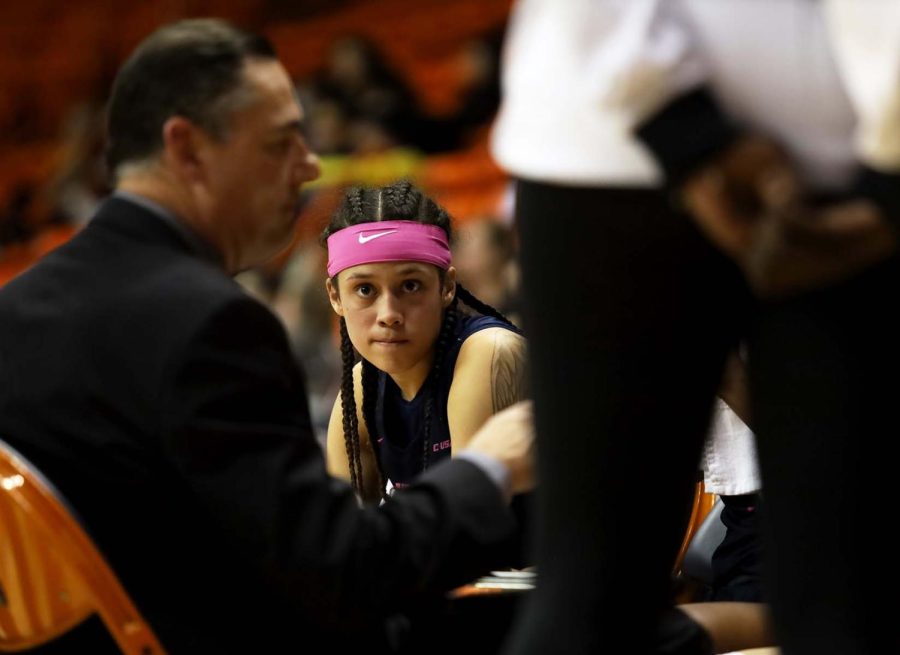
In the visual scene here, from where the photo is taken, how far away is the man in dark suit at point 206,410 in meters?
1.36

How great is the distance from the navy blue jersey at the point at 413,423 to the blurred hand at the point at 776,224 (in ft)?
4.54

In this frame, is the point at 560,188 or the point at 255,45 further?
Answer: the point at 255,45

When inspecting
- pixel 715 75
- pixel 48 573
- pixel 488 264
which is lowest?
pixel 48 573

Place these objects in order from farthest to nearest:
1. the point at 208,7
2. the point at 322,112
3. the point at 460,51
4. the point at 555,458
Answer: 1. the point at 208,7
2. the point at 460,51
3. the point at 322,112
4. the point at 555,458

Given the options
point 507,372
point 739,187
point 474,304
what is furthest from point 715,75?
point 474,304

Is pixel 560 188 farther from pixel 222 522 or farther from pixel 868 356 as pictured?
pixel 222 522

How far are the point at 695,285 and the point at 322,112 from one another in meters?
6.39

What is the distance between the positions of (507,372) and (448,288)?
0.80 ft

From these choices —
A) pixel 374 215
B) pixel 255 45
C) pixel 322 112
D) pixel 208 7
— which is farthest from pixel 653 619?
pixel 208 7

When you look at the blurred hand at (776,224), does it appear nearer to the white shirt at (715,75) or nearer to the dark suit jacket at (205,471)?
the white shirt at (715,75)

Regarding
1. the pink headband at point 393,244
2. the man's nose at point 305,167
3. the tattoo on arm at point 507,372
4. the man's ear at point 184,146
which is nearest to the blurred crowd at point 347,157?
the pink headband at point 393,244

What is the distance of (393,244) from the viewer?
2393mm

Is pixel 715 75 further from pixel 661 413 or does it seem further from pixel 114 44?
pixel 114 44

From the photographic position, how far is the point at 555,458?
1.07 meters
